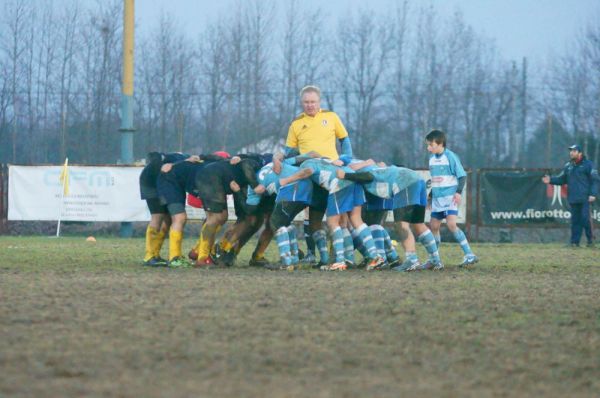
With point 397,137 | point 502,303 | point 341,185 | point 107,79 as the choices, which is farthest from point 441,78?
point 502,303

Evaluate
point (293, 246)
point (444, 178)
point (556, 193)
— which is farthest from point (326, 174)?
point (556, 193)

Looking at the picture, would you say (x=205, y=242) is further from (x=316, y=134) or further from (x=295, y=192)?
(x=316, y=134)

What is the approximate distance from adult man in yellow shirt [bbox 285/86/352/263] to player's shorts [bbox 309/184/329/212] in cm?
14

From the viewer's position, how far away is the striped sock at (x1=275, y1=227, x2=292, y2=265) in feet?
47.6

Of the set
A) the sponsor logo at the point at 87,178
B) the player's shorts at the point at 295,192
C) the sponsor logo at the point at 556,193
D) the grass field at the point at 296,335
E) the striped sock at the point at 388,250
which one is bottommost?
the grass field at the point at 296,335

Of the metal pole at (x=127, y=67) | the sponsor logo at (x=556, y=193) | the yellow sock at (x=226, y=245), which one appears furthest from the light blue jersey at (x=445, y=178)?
the metal pole at (x=127, y=67)

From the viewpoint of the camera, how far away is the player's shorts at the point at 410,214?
47.3 ft

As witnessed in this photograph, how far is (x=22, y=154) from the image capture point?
36.1m

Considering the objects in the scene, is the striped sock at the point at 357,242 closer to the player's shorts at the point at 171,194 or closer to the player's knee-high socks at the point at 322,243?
the player's knee-high socks at the point at 322,243

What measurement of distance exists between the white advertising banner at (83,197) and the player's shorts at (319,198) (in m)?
13.2

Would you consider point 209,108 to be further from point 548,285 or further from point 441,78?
point 548,285

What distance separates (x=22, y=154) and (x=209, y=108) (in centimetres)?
682

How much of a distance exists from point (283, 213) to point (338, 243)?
0.80m

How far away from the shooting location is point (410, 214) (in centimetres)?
1445
